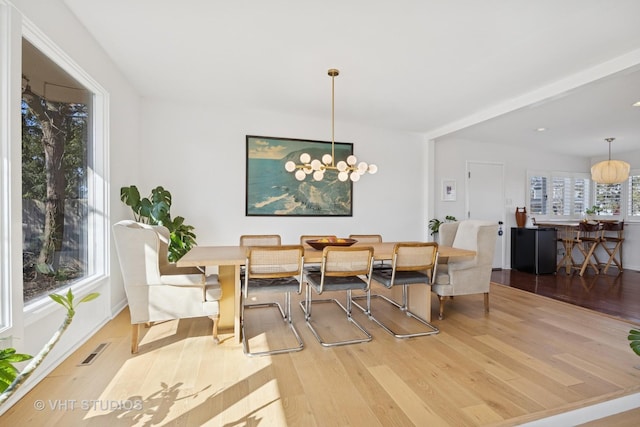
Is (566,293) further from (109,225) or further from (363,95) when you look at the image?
(109,225)

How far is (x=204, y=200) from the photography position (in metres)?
4.41

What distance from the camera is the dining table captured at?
249 cm

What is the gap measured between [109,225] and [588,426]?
399cm

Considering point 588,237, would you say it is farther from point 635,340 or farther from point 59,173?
point 59,173

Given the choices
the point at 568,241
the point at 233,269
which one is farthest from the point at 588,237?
the point at 233,269

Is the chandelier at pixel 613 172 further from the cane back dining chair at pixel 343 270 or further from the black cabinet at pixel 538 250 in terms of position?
the cane back dining chair at pixel 343 270

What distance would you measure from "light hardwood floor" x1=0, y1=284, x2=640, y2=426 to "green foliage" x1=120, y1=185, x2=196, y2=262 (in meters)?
1.02

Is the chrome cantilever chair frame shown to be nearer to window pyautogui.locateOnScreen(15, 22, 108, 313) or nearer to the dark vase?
window pyautogui.locateOnScreen(15, 22, 108, 313)

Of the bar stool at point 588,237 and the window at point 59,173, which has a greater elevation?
the window at point 59,173

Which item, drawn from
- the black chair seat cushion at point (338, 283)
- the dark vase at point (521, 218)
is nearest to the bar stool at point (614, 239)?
the dark vase at point (521, 218)

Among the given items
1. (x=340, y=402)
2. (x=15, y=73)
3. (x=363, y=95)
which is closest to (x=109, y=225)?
(x=15, y=73)

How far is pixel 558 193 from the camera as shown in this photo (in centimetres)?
662

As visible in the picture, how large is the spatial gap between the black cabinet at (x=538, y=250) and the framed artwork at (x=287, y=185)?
3.39 m

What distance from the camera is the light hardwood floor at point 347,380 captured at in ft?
5.61
